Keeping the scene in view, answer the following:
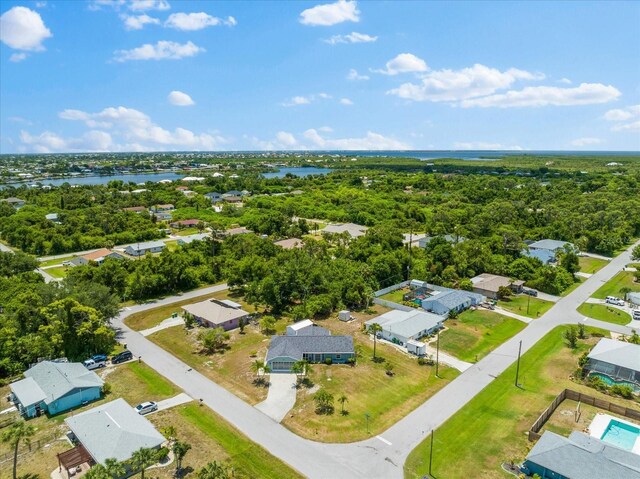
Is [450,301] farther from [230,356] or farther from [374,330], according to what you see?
[230,356]

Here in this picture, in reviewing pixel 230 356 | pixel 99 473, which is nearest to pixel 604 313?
pixel 230 356

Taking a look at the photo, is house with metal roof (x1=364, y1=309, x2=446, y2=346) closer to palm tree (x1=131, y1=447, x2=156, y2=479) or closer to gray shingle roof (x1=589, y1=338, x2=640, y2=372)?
gray shingle roof (x1=589, y1=338, x2=640, y2=372)

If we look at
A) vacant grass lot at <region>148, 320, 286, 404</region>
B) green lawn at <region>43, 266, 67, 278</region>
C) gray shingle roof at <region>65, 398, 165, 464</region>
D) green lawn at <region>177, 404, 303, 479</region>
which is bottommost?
green lawn at <region>177, 404, 303, 479</region>

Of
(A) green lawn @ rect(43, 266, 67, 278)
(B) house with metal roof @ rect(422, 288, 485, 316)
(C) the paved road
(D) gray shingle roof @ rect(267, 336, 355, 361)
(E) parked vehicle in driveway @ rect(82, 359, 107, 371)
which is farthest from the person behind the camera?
(A) green lawn @ rect(43, 266, 67, 278)

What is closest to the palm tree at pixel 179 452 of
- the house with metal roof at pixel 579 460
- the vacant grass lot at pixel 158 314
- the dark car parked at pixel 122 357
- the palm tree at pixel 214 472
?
the palm tree at pixel 214 472

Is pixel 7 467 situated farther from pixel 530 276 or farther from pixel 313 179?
pixel 313 179

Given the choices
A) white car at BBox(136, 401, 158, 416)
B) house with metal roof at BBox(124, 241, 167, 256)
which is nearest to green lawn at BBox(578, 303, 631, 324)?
white car at BBox(136, 401, 158, 416)
